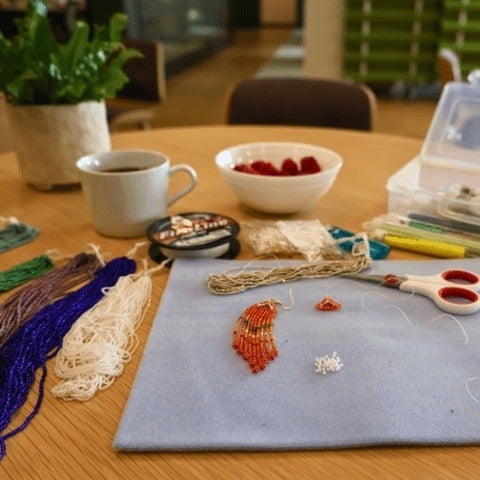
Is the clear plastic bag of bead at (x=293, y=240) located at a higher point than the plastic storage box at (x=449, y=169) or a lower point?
lower

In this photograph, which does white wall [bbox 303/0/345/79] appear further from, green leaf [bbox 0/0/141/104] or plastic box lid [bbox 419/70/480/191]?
Answer: green leaf [bbox 0/0/141/104]

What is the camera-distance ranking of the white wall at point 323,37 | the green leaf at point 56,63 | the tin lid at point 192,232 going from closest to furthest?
the tin lid at point 192,232 < the green leaf at point 56,63 < the white wall at point 323,37

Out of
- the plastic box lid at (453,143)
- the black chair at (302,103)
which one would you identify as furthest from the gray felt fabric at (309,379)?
the black chair at (302,103)

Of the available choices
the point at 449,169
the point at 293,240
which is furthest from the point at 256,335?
the point at 449,169

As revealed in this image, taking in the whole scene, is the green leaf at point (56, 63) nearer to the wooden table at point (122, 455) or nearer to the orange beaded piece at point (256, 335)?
the wooden table at point (122, 455)

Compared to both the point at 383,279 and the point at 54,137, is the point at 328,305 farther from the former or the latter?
the point at 54,137

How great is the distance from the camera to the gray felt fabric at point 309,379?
0.41 meters

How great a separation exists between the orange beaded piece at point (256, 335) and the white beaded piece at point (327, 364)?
4 centimetres

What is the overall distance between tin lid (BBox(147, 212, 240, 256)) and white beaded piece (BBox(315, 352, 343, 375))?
22 centimetres

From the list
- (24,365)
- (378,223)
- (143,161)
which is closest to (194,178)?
(143,161)

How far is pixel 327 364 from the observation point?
1.55 ft

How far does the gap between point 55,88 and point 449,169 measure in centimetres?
58

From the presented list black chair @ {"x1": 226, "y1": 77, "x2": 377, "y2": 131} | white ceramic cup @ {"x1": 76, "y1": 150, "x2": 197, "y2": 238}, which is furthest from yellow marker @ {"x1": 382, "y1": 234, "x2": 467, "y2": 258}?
black chair @ {"x1": 226, "y1": 77, "x2": 377, "y2": 131}

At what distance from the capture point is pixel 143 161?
2.58 ft
